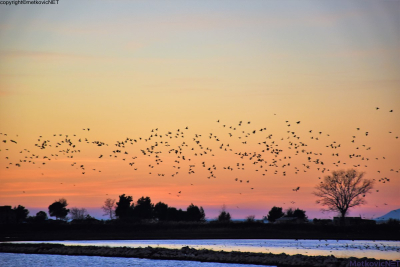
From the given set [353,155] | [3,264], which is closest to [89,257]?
[3,264]

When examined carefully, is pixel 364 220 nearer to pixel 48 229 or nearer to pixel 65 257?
pixel 48 229

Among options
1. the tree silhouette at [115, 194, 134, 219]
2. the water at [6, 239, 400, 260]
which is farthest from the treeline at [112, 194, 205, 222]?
the water at [6, 239, 400, 260]

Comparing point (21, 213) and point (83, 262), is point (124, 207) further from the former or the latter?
point (83, 262)

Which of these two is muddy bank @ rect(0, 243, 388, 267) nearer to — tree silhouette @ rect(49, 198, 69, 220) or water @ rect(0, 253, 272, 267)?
water @ rect(0, 253, 272, 267)

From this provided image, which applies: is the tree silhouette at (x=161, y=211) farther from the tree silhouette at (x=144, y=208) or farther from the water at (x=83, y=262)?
the water at (x=83, y=262)

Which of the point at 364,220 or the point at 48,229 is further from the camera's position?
the point at 364,220

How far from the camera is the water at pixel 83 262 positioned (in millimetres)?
53750

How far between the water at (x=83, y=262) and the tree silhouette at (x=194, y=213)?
104m

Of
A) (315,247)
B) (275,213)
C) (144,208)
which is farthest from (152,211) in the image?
(315,247)

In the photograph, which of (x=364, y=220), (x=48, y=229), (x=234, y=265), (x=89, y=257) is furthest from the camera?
(x=364, y=220)

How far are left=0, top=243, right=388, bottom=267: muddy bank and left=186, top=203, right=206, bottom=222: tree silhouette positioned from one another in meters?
95.4

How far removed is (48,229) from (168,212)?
61842 mm

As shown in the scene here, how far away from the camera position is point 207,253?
59344mm

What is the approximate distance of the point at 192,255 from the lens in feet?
193
